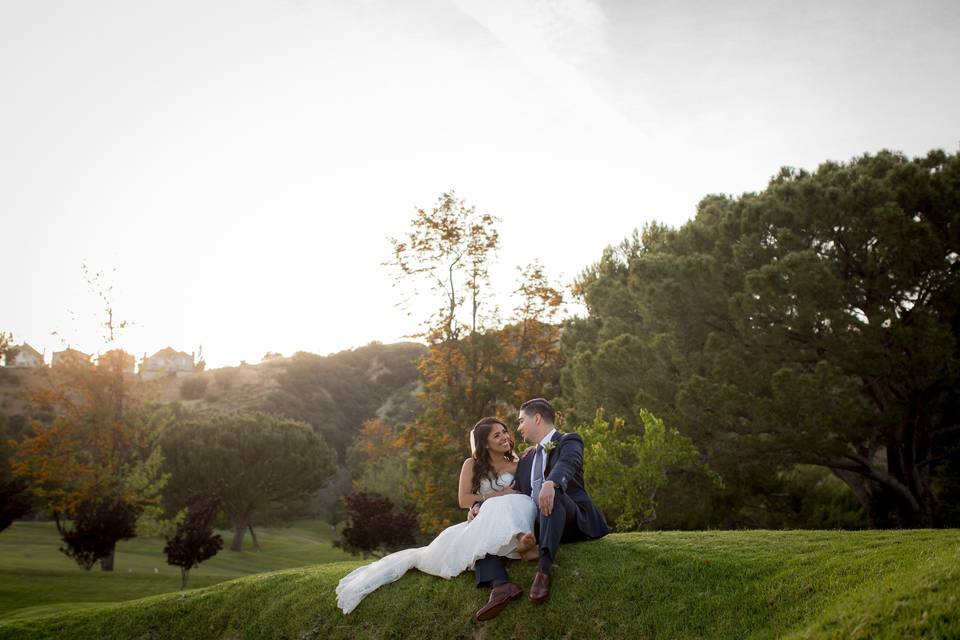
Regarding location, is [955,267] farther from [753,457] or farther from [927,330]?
[753,457]

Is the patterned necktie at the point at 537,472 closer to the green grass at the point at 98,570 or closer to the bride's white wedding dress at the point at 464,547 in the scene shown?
the bride's white wedding dress at the point at 464,547

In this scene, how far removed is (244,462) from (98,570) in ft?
61.2

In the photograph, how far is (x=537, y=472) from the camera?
303 inches

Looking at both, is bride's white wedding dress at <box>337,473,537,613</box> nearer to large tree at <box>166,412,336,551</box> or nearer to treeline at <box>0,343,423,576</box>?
treeline at <box>0,343,423,576</box>

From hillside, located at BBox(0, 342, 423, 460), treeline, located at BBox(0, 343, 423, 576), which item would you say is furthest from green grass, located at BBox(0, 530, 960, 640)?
hillside, located at BBox(0, 342, 423, 460)

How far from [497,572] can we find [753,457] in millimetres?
14093

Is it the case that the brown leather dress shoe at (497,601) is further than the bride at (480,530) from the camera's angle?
No

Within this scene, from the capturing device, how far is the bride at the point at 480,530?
7.15 metres

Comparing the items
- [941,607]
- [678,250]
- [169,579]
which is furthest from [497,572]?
[169,579]

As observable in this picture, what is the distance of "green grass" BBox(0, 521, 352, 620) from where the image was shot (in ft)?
57.3

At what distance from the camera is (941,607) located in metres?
4.94

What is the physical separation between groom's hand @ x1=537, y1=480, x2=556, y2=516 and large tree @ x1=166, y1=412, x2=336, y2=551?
36.7m

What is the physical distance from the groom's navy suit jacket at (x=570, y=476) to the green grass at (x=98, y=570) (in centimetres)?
1064

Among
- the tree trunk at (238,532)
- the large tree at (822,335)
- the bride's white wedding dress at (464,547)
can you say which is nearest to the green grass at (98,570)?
the tree trunk at (238,532)
